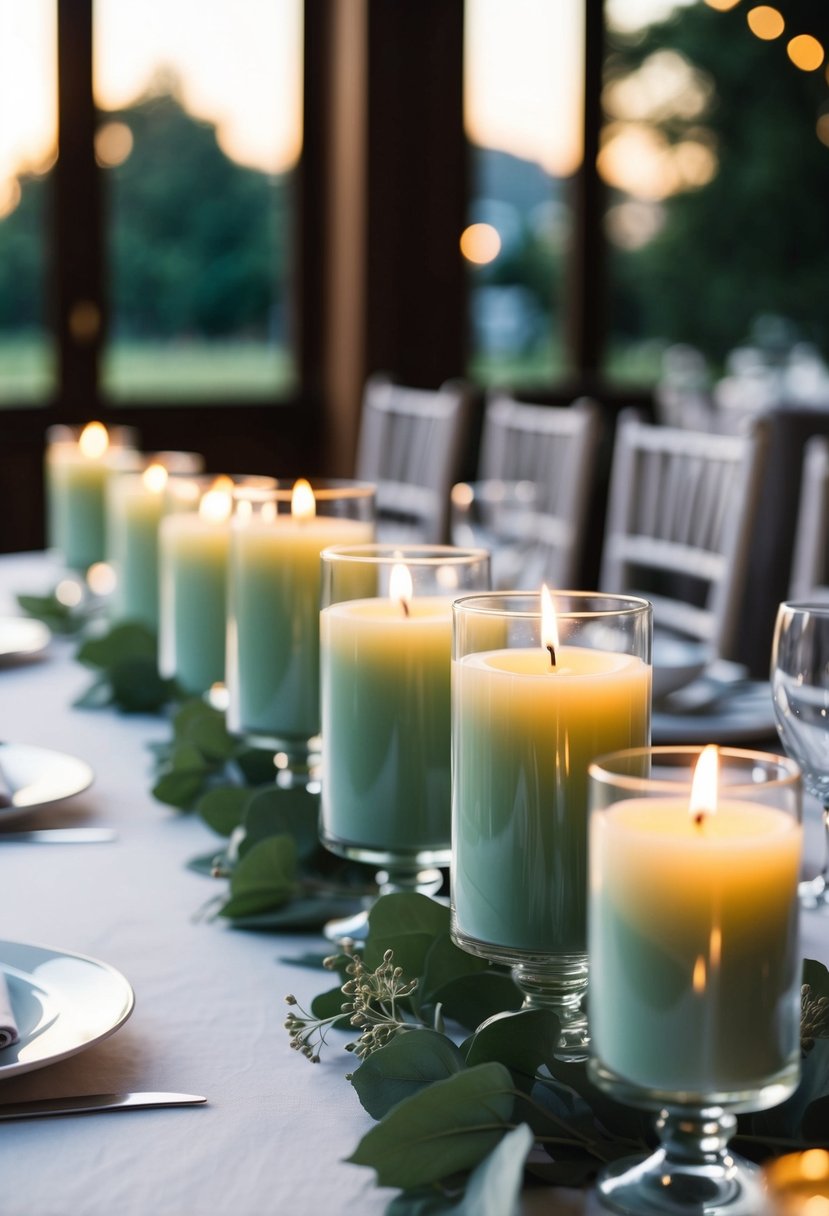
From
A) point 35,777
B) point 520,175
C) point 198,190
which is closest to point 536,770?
point 35,777

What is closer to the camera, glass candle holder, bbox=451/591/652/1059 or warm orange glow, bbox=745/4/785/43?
glass candle holder, bbox=451/591/652/1059

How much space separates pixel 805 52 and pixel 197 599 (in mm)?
6248

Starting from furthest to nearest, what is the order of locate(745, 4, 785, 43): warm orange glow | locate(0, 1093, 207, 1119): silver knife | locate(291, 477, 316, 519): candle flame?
locate(745, 4, 785, 43): warm orange glow
locate(291, 477, 316, 519): candle flame
locate(0, 1093, 207, 1119): silver knife

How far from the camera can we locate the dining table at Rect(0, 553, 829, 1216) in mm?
570

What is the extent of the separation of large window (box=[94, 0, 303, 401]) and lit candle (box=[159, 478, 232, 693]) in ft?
11.1

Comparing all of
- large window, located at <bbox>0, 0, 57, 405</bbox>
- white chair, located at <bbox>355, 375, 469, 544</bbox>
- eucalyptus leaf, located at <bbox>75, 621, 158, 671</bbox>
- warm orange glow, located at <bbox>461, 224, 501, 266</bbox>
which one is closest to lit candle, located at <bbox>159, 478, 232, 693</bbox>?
eucalyptus leaf, located at <bbox>75, 621, 158, 671</bbox>

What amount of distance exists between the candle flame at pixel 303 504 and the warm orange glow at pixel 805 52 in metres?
6.27

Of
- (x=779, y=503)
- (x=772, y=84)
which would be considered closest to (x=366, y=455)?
(x=779, y=503)

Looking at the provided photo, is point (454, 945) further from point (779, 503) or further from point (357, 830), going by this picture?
point (779, 503)

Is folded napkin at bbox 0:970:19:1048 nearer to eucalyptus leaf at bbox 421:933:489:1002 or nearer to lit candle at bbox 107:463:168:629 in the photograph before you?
eucalyptus leaf at bbox 421:933:489:1002

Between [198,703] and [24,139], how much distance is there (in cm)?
356

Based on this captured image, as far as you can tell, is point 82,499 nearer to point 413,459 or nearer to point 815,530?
point 815,530

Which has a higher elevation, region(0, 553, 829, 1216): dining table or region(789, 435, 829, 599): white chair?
region(789, 435, 829, 599): white chair

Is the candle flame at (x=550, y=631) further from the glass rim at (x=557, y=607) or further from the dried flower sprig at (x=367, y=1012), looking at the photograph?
the dried flower sprig at (x=367, y=1012)
